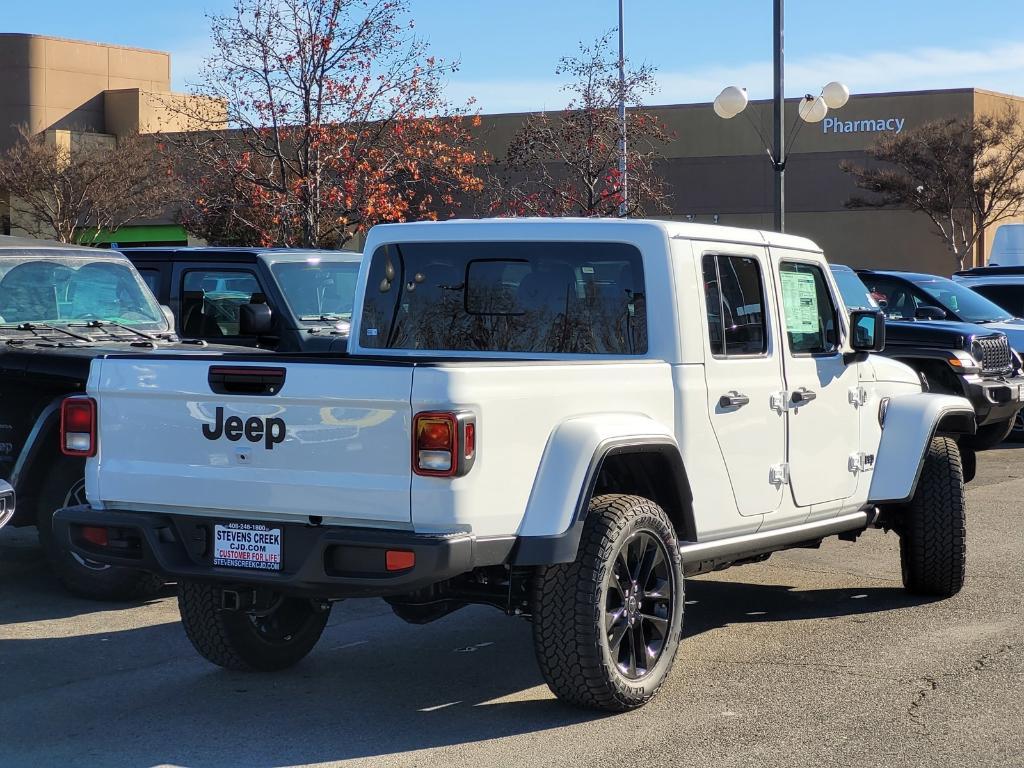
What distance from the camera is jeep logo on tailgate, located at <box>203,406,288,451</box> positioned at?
209 inches

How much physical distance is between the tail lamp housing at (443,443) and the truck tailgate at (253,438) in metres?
0.06

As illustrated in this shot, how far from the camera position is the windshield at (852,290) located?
15016 millimetres

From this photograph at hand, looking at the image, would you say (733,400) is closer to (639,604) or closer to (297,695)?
(639,604)

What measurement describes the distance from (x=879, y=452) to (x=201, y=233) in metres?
28.7

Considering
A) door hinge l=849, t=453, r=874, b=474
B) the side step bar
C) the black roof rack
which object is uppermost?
the black roof rack

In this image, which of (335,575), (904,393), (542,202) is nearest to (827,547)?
(904,393)

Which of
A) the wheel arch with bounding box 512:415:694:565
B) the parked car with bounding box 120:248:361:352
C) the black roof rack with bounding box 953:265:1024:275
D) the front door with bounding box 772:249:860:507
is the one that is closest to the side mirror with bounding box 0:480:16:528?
the wheel arch with bounding box 512:415:694:565

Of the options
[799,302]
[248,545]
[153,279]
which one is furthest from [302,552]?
[153,279]

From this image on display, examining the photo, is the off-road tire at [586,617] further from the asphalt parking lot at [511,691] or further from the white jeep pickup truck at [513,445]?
the asphalt parking lot at [511,691]

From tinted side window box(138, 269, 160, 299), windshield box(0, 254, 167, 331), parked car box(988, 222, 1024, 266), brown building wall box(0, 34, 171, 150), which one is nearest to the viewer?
windshield box(0, 254, 167, 331)

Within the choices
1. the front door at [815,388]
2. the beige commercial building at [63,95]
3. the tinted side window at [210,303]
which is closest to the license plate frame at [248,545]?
the front door at [815,388]

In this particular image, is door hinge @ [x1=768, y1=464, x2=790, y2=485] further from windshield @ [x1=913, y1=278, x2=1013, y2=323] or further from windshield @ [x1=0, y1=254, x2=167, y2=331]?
windshield @ [x1=913, y1=278, x2=1013, y2=323]

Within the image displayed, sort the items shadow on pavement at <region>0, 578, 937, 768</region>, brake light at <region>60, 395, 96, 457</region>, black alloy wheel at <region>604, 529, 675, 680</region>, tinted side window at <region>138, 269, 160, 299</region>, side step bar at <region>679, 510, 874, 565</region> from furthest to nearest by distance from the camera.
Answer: tinted side window at <region>138, 269, 160, 299</region> → side step bar at <region>679, 510, 874, 565</region> → brake light at <region>60, 395, 96, 457</region> → black alloy wheel at <region>604, 529, 675, 680</region> → shadow on pavement at <region>0, 578, 937, 768</region>

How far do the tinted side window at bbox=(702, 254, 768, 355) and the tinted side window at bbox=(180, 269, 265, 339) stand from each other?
18.5 ft
